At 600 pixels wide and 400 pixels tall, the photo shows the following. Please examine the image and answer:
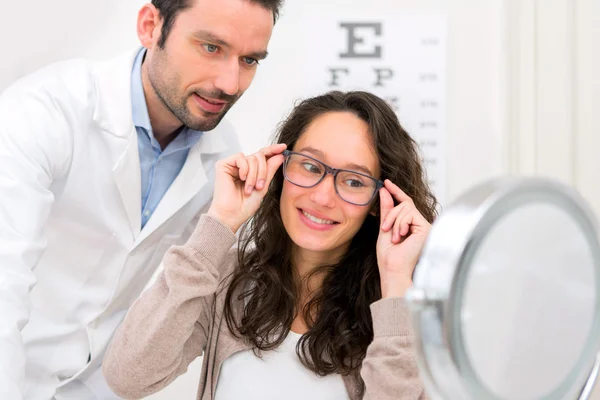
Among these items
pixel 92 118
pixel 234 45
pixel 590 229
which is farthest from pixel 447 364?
pixel 92 118

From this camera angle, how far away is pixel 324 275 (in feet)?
4.33

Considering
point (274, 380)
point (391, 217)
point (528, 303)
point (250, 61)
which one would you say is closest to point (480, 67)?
point (250, 61)

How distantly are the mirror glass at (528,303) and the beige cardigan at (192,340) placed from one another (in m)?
0.51

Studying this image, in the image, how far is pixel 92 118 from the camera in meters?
1.40

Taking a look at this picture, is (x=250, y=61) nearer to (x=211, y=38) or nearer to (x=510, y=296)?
(x=211, y=38)

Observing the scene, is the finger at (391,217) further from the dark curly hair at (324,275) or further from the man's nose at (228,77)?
the man's nose at (228,77)

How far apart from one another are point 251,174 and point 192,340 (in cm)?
31

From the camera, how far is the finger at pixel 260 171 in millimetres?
1245

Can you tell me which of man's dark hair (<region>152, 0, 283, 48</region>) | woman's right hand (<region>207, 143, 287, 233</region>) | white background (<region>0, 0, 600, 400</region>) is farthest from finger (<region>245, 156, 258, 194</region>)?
white background (<region>0, 0, 600, 400</region>)

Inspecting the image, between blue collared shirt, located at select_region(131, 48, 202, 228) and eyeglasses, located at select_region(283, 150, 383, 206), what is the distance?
13.7 inches

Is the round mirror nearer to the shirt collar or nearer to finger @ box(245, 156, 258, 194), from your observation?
finger @ box(245, 156, 258, 194)

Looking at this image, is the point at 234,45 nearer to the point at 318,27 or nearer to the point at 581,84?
the point at 318,27

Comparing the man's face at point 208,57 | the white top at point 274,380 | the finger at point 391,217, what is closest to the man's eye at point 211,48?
the man's face at point 208,57

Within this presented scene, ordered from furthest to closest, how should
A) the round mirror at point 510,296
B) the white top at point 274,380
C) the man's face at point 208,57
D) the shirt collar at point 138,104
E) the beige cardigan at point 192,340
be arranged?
the shirt collar at point 138,104, the man's face at point 208,57, the white top at point 274,380, the beige cardigan at point 192,340, the round mirror at point 510,296
